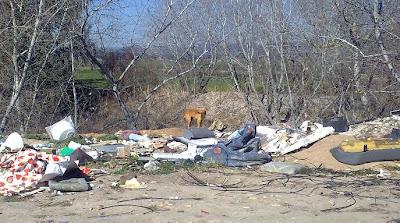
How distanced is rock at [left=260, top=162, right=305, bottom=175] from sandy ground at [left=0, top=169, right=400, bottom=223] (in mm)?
243

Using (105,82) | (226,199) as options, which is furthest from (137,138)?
(105,82)

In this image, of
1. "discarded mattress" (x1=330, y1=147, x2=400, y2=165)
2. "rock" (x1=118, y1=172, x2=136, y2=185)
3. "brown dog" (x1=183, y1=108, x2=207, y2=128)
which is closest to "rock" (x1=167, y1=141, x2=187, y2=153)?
"rock" (x1=118, y1=172, x2=136, y2=185)

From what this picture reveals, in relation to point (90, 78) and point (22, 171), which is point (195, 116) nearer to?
point (90, 78)

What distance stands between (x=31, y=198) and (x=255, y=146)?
410 centimetres

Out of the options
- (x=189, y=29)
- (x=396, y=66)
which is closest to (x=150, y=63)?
(x=189, y=29)

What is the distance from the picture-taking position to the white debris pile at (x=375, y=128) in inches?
498

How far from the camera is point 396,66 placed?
1245 centimetres

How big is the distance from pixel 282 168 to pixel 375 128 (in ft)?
16.0

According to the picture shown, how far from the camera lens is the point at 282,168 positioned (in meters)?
9.14

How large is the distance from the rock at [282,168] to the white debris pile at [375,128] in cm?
343

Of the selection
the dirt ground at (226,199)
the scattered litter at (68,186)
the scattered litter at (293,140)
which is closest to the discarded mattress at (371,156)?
the dirt ground at (226,199)

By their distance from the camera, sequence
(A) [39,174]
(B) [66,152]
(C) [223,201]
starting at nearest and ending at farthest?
(C) [223,201]
(A) [39,174]
(B) [66,152]

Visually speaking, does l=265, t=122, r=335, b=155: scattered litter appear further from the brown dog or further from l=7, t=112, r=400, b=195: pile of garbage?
the brown dog

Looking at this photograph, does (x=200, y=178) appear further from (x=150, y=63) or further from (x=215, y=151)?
(x=150, y=63)
